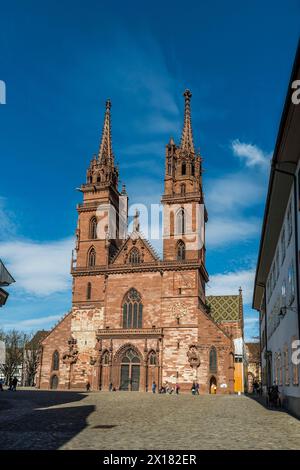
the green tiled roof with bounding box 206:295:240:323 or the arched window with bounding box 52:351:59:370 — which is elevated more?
the green tiled roof with bounding box 206:295:240:323

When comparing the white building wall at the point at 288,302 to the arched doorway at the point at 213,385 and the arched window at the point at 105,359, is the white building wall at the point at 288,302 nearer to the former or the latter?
the arched doorway at the point at 213,385

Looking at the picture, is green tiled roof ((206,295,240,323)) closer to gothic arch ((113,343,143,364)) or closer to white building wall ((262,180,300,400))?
gothic arch ((113,343,143,364))

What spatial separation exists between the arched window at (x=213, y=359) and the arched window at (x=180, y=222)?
13571 mm

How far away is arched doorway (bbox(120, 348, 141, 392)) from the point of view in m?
55.4

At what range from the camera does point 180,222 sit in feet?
199

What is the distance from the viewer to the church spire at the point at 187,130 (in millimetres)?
66062

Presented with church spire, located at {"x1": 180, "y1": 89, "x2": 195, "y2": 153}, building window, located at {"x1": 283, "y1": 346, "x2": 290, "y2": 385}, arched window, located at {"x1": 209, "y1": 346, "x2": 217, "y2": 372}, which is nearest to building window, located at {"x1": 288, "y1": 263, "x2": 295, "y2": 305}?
building window, located at {"x1": 283, "y1": 346, "x2": 290, "y2": 385}

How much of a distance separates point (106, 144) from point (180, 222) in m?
16.4

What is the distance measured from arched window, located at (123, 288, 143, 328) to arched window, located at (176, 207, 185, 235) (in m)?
8.39

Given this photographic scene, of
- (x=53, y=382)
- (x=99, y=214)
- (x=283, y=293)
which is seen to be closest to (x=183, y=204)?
(x=99, y=214)

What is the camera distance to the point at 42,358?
6000 cm

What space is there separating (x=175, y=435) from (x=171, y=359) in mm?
41939

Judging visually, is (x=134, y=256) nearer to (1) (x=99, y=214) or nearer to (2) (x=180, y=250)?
(2) (x=180, y=250)
